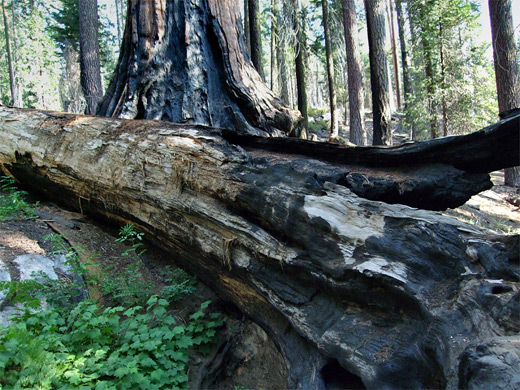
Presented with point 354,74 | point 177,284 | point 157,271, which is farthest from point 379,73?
point 177,284

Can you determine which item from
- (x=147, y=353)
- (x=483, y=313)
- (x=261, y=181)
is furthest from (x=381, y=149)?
(x=147, y=353)

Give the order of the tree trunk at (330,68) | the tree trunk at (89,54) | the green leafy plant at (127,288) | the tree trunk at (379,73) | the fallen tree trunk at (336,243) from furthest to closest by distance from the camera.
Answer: the tree trunk at (330,68) < the tree trunk at (89,54) < the tree trunk at (379,73) < the green leafy plant at (127,288) < the fallen tree trunk at (336,243)

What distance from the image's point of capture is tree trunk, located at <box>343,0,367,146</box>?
14.1 m

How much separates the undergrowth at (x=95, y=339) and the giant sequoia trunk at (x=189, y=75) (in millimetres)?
3279

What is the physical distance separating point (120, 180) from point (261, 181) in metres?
2.29

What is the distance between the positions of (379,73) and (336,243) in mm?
9847

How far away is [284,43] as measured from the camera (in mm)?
18438

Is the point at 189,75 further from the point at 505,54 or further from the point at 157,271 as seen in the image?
the point at 505,54

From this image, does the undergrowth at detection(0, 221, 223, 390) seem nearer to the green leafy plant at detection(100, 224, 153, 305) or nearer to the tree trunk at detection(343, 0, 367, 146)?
the green leafy plant at detection(100, 224, 153, 305)

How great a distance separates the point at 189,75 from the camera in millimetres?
6957

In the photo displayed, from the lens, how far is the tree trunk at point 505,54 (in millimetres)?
10312

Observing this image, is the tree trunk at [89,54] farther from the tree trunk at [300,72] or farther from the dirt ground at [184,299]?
the tree trunk at [300,72]

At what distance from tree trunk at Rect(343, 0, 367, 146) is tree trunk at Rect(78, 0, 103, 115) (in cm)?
902

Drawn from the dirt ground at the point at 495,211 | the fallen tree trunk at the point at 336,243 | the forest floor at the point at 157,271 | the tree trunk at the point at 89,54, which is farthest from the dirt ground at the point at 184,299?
the tree trunk at the point at 89,54
